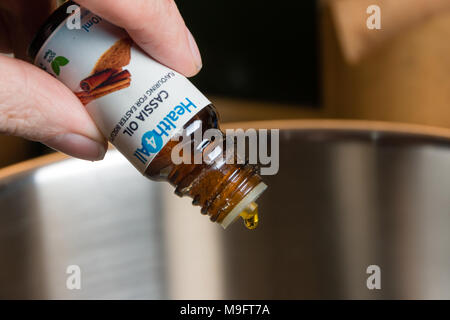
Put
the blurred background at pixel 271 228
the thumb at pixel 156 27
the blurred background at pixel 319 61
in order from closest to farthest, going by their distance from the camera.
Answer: the thumb at pixel 156 27
the blurred background at pixel 271 228
the blurred background at pixel 319 61

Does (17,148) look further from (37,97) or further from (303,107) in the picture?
(37,97)

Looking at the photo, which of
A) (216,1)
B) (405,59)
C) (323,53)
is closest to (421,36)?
(405,59)

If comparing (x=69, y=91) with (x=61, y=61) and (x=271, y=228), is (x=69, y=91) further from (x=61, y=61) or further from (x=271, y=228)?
(x=271, y=228)

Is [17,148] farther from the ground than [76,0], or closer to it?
farther from the ground

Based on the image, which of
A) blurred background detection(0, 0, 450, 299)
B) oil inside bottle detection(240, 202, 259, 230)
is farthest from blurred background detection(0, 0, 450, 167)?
oil inside bottle detection(240, 202, 259, 230)

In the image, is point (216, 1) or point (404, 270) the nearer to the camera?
point (404, 270)

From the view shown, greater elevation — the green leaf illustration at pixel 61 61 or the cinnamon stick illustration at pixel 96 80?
the green leaf illustration at pixel 61 61

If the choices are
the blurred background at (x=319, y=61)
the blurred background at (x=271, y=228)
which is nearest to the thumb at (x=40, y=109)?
the blurred background at (x=271, y=228)

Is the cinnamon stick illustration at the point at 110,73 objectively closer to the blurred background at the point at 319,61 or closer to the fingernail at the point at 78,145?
the fingernail at the point at 78,145
